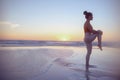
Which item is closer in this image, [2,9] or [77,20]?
[2,9]

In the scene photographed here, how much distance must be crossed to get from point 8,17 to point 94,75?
1.42m

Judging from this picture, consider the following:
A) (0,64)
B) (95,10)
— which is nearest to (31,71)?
(0,64)

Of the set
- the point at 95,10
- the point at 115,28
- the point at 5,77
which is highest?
the point at 95,10

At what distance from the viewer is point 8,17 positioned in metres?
2.97

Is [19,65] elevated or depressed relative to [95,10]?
depressed

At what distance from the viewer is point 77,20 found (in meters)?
2.91

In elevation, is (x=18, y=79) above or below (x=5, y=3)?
below

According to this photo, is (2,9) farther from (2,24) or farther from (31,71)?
(31,71)

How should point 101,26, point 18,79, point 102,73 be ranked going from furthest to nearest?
point 101,26 → point 102,73 → point 18,79

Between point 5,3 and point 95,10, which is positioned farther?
point 95,10

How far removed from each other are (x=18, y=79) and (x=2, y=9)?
1031mm

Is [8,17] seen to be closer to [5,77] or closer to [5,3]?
[5,3]

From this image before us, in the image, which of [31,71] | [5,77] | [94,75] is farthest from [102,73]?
[5,77]

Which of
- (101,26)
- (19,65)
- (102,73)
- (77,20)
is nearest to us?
(102,73)
